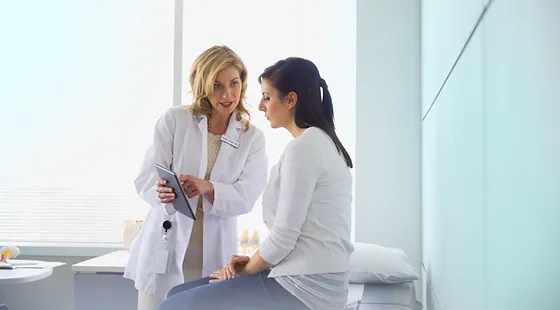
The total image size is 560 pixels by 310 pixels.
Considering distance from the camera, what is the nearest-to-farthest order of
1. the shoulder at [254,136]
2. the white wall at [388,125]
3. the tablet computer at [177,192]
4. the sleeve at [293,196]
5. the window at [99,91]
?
the sleeve at [293,196]
the tablet computer at [177,192]
the shoulder at [254,136]
the white wall at [388,125]
the window at [99,91]

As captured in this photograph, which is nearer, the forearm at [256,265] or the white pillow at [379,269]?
the forearm at [256,265]

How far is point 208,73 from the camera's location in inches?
96.0

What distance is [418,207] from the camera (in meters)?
4.14

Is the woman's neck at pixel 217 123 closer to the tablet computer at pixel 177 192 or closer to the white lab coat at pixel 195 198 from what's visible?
the white lab coat at pixel 195 198

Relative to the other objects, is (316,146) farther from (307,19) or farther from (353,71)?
(307,19)

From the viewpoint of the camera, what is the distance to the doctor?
7.91 feet

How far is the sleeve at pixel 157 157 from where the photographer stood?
246 cm

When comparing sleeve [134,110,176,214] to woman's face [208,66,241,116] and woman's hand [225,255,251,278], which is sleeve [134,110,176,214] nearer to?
woman's face [208,66,241,116]

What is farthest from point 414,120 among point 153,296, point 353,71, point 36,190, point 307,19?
point 36,190

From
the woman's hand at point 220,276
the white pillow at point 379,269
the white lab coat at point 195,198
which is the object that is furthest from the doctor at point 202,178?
the white pillow at point 379,269

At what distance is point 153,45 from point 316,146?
306cm

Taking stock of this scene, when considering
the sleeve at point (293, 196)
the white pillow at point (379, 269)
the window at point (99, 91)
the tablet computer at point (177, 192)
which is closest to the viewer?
the sleeve at point (293, 196)

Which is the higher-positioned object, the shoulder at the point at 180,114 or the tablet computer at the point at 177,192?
the shoulder at the point at 180,114

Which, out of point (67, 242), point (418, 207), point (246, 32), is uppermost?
point (246, 32)
